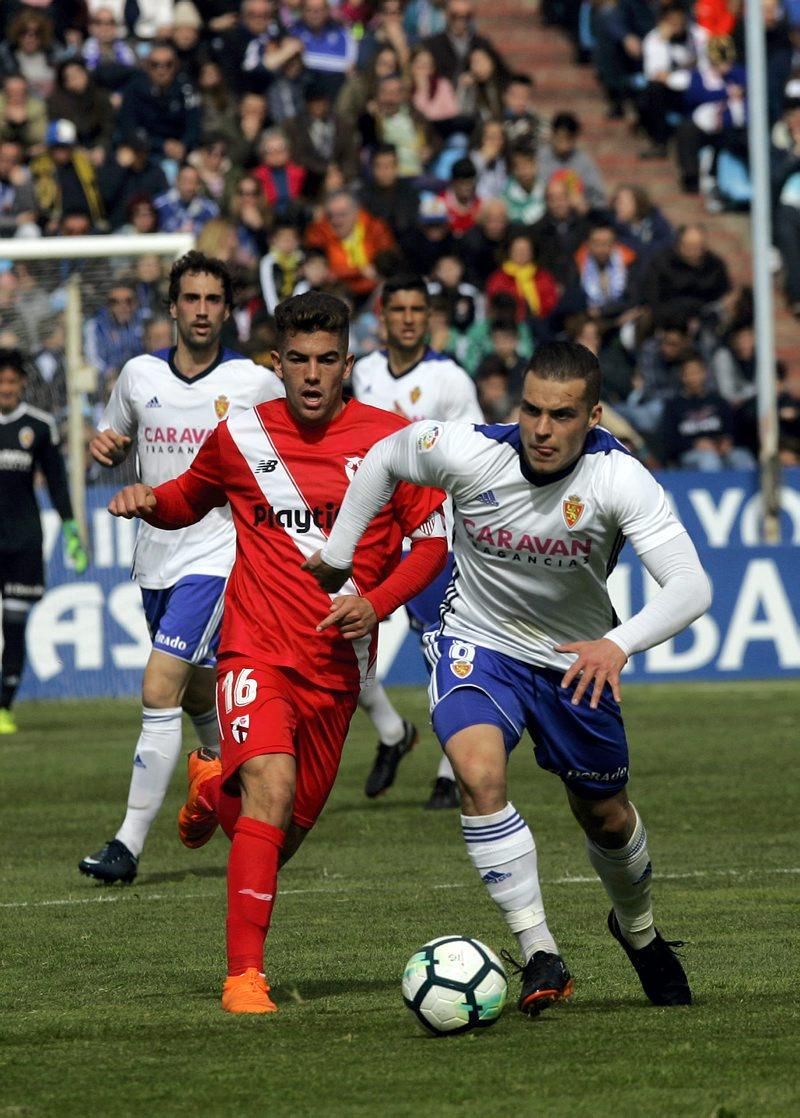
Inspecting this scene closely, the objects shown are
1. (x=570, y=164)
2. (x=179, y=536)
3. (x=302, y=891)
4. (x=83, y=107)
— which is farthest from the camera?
(x=570, y=164)

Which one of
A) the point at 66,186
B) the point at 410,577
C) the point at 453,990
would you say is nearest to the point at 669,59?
the point at 66,186

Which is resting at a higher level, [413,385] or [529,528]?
[529,528]

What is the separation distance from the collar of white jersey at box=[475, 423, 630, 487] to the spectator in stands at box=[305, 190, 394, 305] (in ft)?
49.9

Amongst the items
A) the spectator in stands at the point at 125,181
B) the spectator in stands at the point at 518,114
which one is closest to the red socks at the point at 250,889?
the spectator in stands at the point at 125,181

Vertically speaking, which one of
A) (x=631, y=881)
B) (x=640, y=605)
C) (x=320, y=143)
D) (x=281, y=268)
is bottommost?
(x=640, y=605)

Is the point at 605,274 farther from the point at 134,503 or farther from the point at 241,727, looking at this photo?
the point at 241,727

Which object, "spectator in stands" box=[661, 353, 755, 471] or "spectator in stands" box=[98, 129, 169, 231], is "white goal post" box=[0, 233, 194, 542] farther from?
"spectator in stands" box=[661, 353, 755, 471]

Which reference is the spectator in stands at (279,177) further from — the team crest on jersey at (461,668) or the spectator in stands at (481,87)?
the team crest on jersey at (461,668)

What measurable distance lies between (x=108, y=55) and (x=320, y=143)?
276 cm

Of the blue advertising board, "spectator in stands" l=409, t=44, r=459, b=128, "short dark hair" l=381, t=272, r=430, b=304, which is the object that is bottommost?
the blue advertising board

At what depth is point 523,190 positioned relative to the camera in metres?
23.5

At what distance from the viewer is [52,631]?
63.3ft

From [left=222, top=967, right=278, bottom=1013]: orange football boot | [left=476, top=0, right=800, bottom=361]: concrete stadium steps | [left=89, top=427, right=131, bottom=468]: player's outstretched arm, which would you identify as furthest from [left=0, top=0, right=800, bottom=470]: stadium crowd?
[left=222, top=967, right=278, bottom=1013]: orange football boot

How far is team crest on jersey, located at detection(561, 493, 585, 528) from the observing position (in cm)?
661
